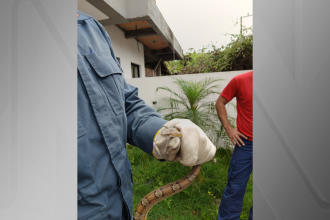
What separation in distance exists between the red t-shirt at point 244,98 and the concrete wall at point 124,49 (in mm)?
4972

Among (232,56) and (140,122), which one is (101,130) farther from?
(232,56)

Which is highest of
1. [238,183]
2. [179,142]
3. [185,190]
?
[179,142]

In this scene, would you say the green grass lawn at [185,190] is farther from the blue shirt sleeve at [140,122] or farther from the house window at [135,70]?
the house window at [135,70]

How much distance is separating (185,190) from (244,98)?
251 cm

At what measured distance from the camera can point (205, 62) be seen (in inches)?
348

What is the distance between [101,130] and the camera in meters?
1.10

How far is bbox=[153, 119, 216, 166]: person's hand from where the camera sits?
111 cm

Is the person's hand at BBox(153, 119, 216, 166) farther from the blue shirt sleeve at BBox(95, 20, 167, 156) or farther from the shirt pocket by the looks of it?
the shirt pocket

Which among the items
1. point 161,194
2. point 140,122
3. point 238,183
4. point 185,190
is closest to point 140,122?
point 140,122

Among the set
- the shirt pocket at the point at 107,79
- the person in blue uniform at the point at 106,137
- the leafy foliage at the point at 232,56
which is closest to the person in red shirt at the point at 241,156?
the person in blue uniform at the point at 106,137

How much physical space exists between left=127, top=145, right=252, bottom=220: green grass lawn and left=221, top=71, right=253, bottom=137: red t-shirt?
5.22 feet

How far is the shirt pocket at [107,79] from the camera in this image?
1.20 metres
